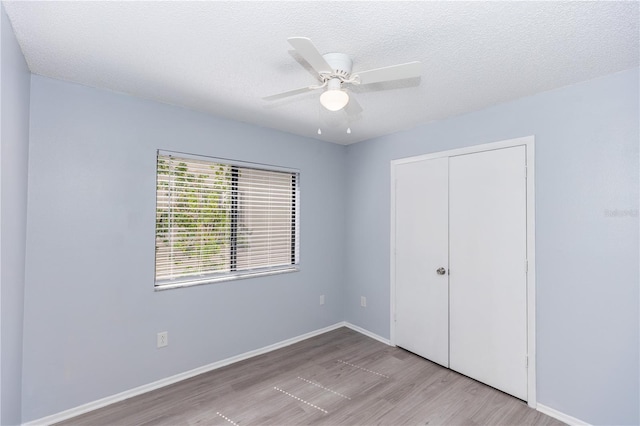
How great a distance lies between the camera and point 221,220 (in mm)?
3082

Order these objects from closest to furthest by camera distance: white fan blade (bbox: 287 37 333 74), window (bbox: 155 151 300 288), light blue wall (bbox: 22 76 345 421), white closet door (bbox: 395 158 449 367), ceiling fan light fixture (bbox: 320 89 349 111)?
1. white fan blade (bbox: 287 37 333 74)
2. ceiling fan light fixture (bbox: 320 89 349 111)
3. light blue wall (bbox: 22 76 345 421)
4. window (bbox: 155 151 300 288)
5. white closet door (bbox: 395 158 449 367)

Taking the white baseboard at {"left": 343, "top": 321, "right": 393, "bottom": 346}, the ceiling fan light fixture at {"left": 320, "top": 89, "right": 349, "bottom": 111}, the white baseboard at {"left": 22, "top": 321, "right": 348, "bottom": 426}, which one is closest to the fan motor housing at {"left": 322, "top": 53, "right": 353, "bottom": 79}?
the ceiling fan light fixture at {"left": 320, "top": 89, "right": 349, "bottom": 111}

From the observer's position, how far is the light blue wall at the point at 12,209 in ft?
4.99

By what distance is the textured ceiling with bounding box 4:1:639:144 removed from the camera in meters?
1.46

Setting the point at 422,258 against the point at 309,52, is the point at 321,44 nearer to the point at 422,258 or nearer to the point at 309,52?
the point at 309,52

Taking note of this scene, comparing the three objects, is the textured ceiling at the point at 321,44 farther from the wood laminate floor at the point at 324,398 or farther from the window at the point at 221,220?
the wood laminate floor at the point at 324,398

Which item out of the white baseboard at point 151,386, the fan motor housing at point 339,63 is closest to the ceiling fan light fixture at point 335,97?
the fan motor housing at point 339,63

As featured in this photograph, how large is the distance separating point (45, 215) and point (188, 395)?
1732 mm

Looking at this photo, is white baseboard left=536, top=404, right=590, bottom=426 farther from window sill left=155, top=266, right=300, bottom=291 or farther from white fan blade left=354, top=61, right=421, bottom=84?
white fan blade left=354, top=61, right=421, bottom=84

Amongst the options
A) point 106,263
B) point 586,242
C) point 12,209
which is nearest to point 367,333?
point 586,242

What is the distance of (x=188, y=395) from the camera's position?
2.51m

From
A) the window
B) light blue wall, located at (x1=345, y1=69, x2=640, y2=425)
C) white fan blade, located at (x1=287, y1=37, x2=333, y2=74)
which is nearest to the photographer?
white fan blade, located at (x1=287, y1=37, x2=333, y2=74)

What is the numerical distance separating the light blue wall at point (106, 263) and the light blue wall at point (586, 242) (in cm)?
257

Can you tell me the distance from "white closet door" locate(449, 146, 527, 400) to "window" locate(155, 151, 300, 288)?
5.83ft
